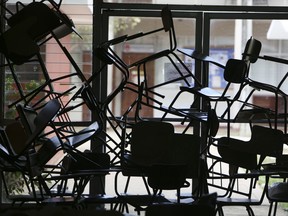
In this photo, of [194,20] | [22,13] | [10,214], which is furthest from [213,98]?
[10,214]

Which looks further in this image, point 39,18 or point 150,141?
point 150,141

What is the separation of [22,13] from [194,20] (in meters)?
2.06

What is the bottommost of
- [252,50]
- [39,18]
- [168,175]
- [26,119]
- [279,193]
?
[279,193]

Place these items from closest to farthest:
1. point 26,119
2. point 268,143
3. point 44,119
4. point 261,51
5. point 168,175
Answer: point 44,119
point 168,175
point 26,119
point 268,143
point 261,51

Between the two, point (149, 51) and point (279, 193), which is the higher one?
point (149, 51)

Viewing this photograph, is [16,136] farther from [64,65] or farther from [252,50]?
[252,50]

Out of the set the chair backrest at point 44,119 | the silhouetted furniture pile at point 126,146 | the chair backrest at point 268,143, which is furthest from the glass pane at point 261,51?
the chair backrest at point 44,119

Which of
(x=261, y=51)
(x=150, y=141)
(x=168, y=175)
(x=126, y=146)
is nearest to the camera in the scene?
(x=168, y=175)

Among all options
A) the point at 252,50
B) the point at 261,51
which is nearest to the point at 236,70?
the point at 252,50

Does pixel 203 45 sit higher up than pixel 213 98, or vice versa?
pixel 203 45

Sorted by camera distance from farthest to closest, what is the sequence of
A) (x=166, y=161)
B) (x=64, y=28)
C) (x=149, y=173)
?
1. (x=64, y=28)
2. (x=166, y=161)
3. (x=149, y=173)

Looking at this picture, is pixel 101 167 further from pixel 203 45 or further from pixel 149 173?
pixel 203 45

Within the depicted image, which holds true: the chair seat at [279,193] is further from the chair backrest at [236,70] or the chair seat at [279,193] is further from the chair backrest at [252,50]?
the chair backrest at [252,50]

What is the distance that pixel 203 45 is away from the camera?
5.13 metres
